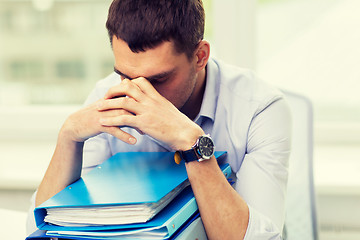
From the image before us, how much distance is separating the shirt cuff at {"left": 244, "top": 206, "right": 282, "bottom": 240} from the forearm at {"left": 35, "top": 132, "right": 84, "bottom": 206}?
0.45 metres

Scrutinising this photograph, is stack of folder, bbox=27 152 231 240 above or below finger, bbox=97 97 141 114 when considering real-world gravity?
below

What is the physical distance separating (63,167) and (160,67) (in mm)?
346

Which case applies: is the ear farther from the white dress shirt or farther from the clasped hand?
the clasped hand

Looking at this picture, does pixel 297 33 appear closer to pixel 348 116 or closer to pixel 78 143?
pixel 348 116

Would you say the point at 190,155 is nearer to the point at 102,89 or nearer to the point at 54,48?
the point at 102,89

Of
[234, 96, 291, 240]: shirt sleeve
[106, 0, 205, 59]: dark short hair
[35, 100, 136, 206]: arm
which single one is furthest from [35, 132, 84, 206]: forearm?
[234, 96, 291, 240]: shirt sleeve

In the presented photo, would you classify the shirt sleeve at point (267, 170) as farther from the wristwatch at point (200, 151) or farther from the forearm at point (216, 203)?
the wristwatch at point (200, 151)

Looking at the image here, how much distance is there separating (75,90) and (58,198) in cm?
140

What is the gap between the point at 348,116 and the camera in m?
2.06

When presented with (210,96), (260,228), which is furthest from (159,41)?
(260,228)

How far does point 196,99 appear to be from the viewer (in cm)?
141

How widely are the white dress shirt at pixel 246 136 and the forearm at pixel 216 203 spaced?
9 cm

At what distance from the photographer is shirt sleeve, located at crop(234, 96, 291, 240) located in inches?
43.9

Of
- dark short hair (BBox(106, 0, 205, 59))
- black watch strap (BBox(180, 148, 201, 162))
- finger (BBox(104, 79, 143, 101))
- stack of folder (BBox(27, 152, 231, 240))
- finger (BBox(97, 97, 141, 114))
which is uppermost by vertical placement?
dark short hair (BBox(106, 0, 205, 59))
